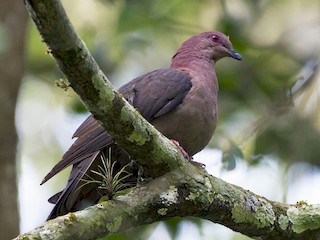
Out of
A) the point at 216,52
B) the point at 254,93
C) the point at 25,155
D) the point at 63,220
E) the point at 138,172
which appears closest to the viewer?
the point at 63,220

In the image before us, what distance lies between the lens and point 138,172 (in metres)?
4.43

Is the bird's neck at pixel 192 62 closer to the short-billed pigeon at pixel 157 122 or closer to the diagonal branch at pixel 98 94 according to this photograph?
the short-billed pigeon at pixel 157 122

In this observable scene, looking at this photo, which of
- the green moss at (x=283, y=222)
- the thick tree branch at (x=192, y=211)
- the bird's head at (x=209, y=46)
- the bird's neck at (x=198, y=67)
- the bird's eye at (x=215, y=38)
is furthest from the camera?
the bird's eye at (x=215, y=38)

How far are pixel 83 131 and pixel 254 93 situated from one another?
2.99 meters

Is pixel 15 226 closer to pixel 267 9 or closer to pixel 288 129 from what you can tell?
pixel 288 129

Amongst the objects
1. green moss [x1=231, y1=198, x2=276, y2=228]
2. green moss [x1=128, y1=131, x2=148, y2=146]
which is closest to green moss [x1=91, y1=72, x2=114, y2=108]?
green moss [x1=128, y1=131, x2=148, y2=146]

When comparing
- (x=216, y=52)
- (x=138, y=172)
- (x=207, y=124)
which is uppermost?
(x=216, y=52)

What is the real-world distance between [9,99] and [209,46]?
1.50m

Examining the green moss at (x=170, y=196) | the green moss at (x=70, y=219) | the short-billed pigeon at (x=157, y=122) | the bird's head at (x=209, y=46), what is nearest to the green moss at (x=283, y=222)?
the green moss at (x=170, y=196)

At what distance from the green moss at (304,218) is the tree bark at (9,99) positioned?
2032mm

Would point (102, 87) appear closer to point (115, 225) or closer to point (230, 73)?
point (115, 225)

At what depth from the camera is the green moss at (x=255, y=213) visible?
4477 millimetres

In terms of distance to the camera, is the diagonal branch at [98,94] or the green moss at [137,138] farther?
the green moss at [137,138]

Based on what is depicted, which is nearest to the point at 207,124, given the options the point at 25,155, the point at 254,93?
the point at 254,93
